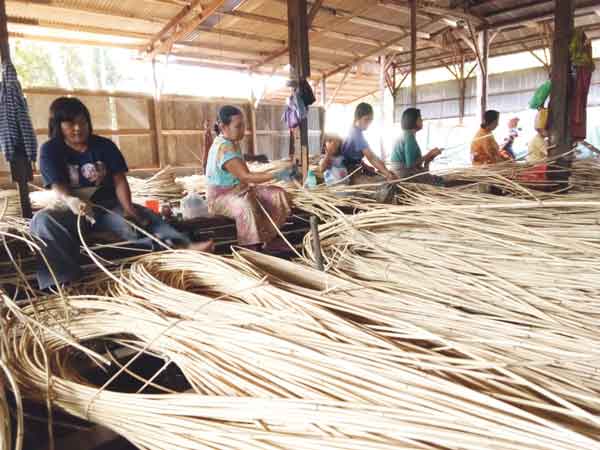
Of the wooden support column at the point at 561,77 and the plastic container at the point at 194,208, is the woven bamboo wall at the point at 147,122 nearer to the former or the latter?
the wooden support column at the point at 561,77

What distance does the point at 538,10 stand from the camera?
5.22 metres

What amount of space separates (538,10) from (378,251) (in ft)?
17.5

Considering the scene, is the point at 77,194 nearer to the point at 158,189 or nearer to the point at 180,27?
the point at 158,189

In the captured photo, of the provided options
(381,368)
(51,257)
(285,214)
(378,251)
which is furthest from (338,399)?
(285,214)

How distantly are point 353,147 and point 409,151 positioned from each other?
20.8 inches

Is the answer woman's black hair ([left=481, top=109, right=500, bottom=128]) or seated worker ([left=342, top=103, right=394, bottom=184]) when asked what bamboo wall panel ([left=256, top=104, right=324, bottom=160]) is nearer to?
woman's black hair ([left=481, top=109, right=500, bottom=128])

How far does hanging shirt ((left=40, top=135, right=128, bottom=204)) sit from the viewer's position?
6.55 feet

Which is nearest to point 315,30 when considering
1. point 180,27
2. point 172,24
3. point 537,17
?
point 180,27

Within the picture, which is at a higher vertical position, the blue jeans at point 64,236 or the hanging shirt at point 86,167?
→ the hanging shirt at point 86,167

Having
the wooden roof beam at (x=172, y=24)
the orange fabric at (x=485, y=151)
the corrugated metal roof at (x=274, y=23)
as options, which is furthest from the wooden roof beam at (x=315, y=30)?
the orange fabric at (x=485, y=151)

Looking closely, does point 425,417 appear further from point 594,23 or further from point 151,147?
point 594,23

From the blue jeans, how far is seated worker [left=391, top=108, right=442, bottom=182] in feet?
7.77

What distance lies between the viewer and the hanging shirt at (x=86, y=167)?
2.00 meters

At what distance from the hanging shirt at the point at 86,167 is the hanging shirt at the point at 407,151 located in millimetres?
2472
